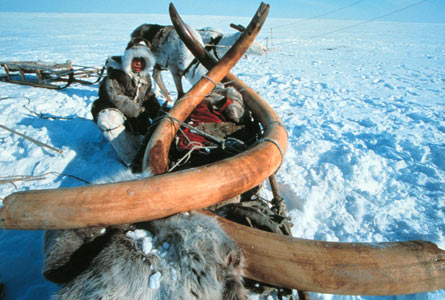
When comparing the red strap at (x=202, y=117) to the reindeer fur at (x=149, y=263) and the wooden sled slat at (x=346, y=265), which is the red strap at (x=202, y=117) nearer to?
the reindeer fur at (x=149, y=263)

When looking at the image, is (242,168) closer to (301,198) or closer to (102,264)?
(102,264)

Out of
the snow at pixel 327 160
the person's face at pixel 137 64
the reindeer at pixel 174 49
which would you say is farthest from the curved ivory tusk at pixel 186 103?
the reindeer at pixel 174 49

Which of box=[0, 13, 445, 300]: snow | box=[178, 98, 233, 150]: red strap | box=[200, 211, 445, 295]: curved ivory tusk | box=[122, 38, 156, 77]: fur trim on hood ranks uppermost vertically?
box=[122, 38, 156, 77]: fur trim on hood

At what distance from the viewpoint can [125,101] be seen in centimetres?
284

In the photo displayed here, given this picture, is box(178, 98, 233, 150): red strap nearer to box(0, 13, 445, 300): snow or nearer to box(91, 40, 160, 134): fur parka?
box(0, 13, 445, 300): snow

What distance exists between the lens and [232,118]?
2338 millimetres

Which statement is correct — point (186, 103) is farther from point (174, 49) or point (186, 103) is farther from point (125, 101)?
point (174, 49)

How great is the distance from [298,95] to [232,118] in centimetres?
375

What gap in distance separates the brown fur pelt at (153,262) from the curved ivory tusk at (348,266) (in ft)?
0.43

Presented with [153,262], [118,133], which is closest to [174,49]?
[118,133]

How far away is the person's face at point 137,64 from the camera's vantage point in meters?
2.95

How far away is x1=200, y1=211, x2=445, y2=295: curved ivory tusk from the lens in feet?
3.07

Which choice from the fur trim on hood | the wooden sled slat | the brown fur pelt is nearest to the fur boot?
the fur trim on hood

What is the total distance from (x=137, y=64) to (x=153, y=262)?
2709 millimetres
